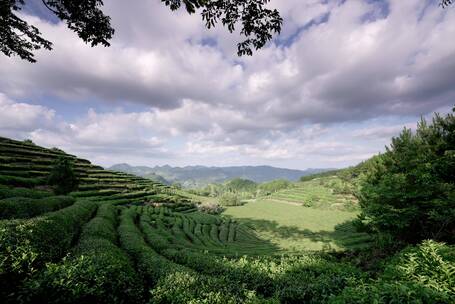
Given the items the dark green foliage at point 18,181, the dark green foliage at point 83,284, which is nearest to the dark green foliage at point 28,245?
the dark green foliage at point 83,284

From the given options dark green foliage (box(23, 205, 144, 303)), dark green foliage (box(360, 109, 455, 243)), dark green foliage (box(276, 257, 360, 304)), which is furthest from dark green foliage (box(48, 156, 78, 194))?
dark green foliage (box(360, 109, 455, 243))

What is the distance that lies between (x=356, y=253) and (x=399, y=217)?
10.3 m

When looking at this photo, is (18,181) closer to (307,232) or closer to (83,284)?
(83,284)

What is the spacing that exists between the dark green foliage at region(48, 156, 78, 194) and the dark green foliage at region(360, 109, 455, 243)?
5021 cm

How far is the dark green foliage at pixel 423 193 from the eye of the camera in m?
19.6

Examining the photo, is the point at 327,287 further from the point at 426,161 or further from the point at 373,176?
the point at 373,176

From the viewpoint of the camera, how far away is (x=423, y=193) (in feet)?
66.1

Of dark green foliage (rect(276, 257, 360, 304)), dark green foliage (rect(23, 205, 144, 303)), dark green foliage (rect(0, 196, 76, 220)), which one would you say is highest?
dark green foliage (rect(0, 196, 76, 220))

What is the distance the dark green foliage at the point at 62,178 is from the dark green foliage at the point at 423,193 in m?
50.2

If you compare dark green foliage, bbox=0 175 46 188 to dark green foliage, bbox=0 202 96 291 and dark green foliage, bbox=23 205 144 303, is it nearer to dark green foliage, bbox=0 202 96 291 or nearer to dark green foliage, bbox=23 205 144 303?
dark green foliage, bbox=0 202 96 291

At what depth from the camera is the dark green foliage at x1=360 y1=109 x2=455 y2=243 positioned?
19.6 meters

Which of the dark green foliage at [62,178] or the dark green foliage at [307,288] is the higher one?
the dark green foliage at [62,178]

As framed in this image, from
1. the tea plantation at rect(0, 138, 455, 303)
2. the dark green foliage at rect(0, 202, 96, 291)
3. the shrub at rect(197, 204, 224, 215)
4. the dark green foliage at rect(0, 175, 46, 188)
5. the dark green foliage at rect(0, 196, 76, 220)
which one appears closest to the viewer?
the tea plantation at rect(0, 138, 455, 303)

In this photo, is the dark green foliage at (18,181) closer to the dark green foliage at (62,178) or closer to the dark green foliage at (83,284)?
the dark green foliage at (62,178)
